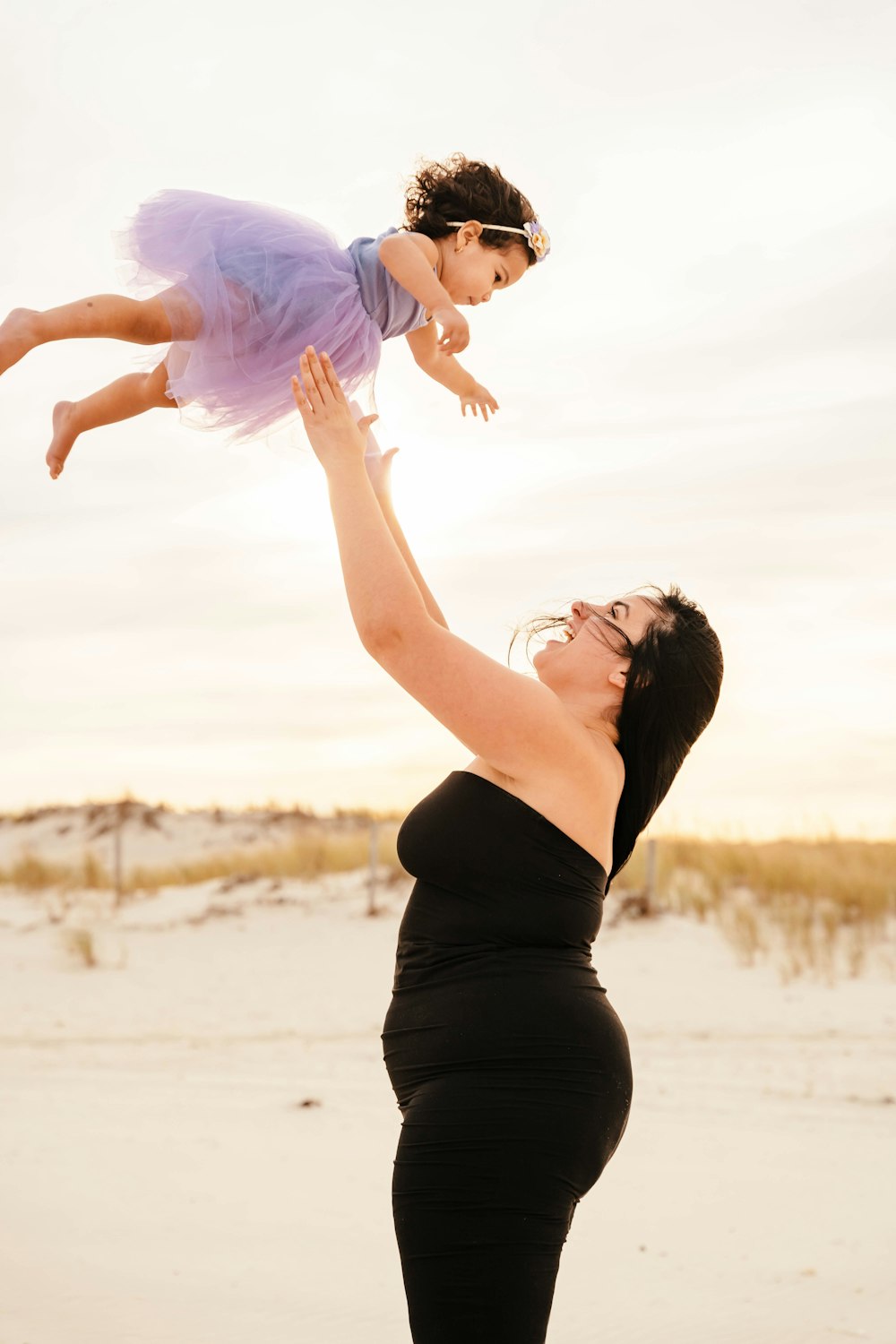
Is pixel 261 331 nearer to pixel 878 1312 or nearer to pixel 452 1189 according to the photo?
pixel 452 1189

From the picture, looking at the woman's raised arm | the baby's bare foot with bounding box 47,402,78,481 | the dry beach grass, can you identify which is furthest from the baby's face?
the dry beach grass

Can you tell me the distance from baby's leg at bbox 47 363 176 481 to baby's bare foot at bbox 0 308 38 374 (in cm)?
30

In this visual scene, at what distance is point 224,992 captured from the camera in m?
12.0

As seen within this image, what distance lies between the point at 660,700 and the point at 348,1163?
486cm

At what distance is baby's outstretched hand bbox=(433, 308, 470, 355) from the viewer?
249cm

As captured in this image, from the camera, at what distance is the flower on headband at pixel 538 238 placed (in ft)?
9.83

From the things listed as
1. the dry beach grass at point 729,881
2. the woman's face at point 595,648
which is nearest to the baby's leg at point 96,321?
the woman's face at point 595,648

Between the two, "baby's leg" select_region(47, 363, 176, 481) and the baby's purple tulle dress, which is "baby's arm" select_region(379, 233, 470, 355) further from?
"baby's leg" select_region(47, 363, 176, 481)

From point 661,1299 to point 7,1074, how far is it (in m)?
5.13

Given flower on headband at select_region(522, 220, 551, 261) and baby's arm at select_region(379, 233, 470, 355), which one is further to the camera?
flower on headband at select_region(522, 220, 551, 261)

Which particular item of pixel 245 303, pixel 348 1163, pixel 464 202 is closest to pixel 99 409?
pixel 245 303

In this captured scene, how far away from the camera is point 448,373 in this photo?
3.00m

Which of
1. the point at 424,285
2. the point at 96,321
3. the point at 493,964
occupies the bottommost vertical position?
the point at 493,964

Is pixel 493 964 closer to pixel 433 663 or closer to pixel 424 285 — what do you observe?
pixel 433 663
